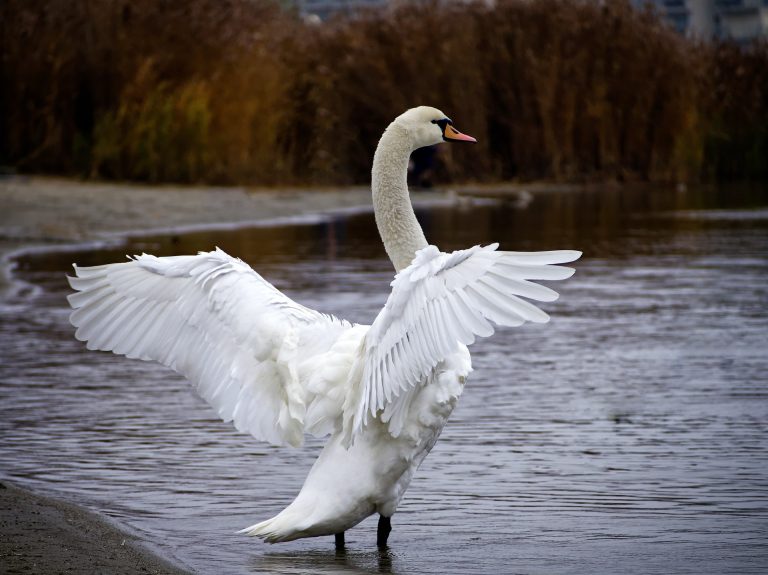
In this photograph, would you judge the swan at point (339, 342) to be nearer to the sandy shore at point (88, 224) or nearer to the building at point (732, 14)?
the sandy shore at point (88, 224)

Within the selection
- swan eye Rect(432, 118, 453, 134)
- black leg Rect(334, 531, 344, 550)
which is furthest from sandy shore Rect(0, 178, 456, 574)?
swan eye Rect(432, 118, 453, 134)

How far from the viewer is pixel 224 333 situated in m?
5.57

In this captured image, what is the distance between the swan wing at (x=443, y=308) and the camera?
4461mm

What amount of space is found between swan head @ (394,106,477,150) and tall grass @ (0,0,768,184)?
17.5m

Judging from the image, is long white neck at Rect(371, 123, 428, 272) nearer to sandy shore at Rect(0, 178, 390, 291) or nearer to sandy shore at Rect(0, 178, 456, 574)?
sandy shore at Rect(0, 178, 456, 574)

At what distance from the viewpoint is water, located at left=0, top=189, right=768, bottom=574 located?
5250 mm

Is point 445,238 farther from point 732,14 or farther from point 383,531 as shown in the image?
point 732,14

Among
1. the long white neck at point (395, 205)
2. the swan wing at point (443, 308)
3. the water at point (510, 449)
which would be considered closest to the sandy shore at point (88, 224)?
the water at point (510, 449)

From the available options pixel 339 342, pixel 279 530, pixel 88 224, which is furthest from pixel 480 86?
pixel 279 530

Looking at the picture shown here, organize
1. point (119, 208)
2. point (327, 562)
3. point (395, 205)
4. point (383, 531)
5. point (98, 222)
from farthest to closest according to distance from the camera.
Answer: point (119, 208) < point (98, 222) < point (395, 205) < point (383, 531) < point (327, 562)

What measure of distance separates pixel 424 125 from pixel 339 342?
123 centimetres

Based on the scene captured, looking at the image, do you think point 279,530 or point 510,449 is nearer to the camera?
point 279,530

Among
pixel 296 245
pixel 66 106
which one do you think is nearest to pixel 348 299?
pixel 296 245

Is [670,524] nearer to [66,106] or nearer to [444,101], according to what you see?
[66,106]
